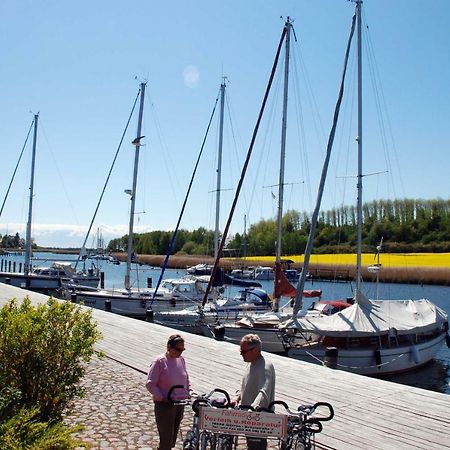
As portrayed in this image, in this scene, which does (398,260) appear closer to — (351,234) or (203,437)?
(351,234)

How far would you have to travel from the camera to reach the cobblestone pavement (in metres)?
6.52

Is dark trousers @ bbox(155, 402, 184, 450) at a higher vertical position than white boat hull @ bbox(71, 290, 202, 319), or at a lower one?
higher

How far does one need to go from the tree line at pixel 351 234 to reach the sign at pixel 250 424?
264 ft

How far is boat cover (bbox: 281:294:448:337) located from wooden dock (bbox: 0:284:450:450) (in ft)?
12.0

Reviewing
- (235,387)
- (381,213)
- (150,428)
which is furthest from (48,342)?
(381,213)

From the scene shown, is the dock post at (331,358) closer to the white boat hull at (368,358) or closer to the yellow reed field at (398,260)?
the white boat hull at (368,358)

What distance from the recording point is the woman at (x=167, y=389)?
546 cm

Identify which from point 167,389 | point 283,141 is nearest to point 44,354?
point 167,389

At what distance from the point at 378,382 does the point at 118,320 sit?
1064 cm

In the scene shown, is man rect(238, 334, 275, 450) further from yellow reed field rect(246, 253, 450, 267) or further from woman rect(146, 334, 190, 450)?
yellow reed field rect(246, 253, 450, 267)

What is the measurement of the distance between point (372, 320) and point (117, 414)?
1135 cm

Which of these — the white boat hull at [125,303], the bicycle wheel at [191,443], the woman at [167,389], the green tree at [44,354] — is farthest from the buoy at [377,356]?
the white boat hull at [125,303]

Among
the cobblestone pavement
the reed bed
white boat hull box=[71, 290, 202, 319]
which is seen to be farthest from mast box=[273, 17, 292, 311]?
the reed bed

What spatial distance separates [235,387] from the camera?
31.0 feet
